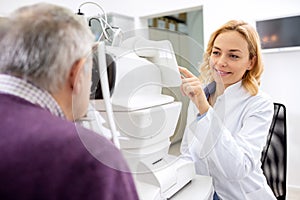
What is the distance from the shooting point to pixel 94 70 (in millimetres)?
591

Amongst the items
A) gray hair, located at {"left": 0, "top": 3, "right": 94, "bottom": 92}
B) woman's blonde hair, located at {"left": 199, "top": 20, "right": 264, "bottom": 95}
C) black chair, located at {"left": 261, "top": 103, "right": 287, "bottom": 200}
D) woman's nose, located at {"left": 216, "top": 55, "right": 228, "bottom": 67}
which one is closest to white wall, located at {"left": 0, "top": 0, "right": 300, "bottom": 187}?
black chair, located at {"left": 261, "top": 103, "right": 287, "bottom": 200}

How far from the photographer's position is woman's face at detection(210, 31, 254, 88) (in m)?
1.08

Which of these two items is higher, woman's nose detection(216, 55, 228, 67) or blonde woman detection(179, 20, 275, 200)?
woman's nose detection(216, 55, 228, 67)

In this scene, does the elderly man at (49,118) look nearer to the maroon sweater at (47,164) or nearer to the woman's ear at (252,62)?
the maroon sweater at (47,164)

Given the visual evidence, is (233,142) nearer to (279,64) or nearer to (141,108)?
(141,108)

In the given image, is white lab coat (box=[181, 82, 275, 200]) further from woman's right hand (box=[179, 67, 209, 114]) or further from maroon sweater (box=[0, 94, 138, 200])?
maroon sweater (box=[0, 94, 138, 200])

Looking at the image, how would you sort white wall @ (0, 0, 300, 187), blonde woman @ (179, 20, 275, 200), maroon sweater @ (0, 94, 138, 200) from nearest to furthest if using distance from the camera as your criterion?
maroon sweater @ (0, 94, 138, 200)
blonde woman @ (179, 20, 275, 200)
white wall @ (0, 0, 300, 187)

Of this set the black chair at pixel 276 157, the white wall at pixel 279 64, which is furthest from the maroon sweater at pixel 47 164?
the white wall at pixel 279 64

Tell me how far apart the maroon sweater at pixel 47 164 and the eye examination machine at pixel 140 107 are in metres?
0.17

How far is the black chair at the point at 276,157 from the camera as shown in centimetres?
150

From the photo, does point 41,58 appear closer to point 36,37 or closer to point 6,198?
point 36,37

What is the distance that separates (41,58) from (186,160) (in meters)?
0.67

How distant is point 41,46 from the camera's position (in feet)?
1.61

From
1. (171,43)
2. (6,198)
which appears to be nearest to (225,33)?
(171,43)
